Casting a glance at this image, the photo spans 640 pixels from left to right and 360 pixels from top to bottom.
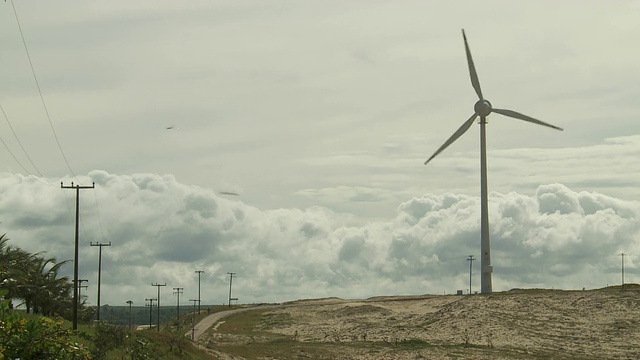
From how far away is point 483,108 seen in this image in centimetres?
13875

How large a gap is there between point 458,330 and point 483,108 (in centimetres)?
3994

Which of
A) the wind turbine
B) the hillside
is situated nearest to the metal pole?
the wind turbine

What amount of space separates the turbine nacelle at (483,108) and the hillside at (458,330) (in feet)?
97.4

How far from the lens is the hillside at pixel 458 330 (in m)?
97.8

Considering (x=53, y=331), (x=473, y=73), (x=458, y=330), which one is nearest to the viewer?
(x=53, y=331)

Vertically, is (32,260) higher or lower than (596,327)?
higher

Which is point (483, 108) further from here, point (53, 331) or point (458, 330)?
point (53, 331)

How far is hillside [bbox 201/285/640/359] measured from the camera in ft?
321

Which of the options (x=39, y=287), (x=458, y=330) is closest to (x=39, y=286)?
(x=39, y=287)

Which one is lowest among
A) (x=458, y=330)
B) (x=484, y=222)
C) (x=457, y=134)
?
(x=458, y=330)

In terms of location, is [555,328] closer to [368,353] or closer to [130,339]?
[368,353]

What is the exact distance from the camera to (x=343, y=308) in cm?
15638

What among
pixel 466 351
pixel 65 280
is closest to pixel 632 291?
pixel 466 351

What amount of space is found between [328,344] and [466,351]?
18761mm
